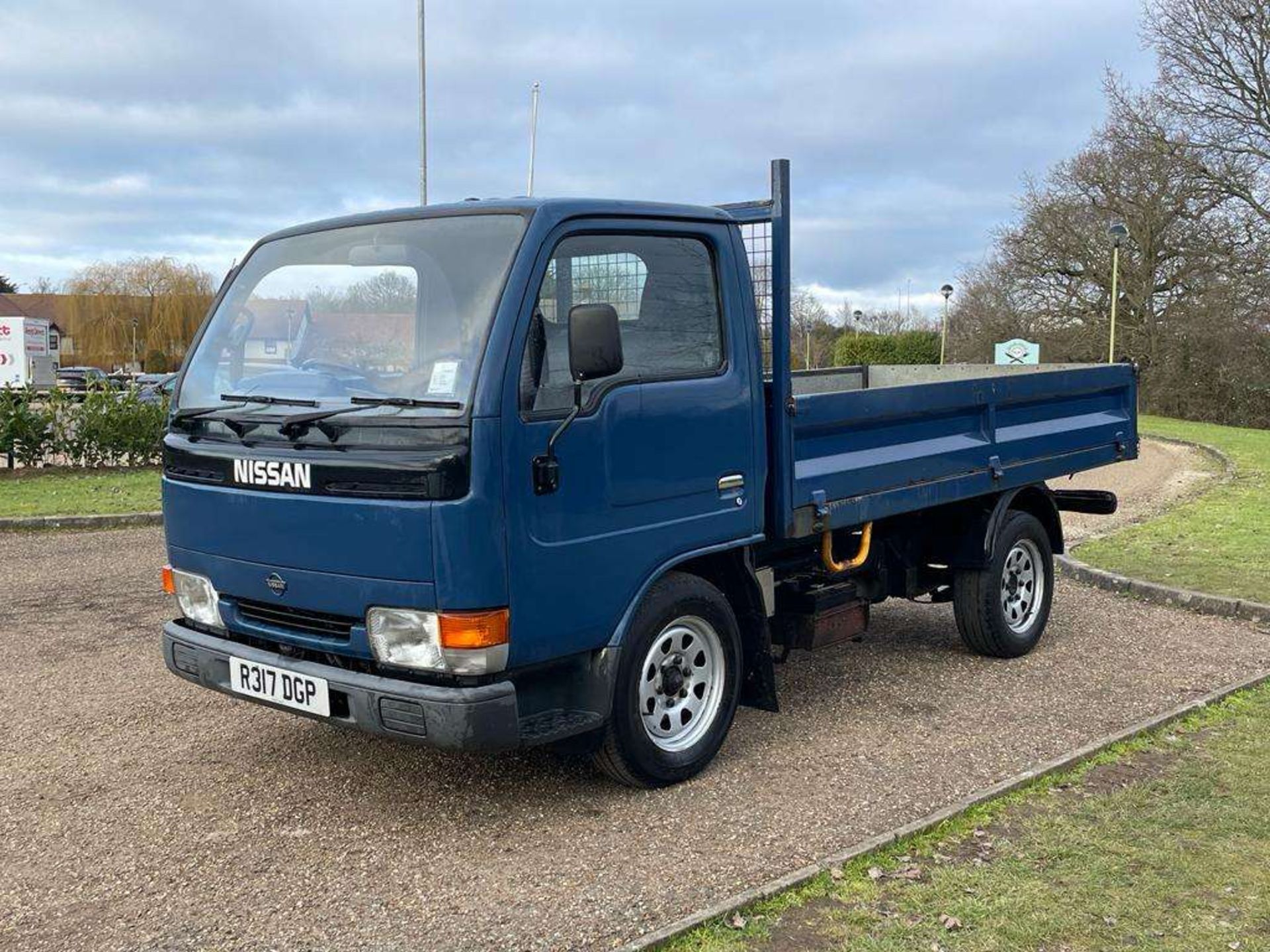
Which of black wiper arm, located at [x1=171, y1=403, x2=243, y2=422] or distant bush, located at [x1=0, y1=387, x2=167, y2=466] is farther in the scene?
distant bush, located at [x1=0, y1=387, x2=167, y2=466]

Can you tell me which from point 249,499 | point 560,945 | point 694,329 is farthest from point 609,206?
point 560,945

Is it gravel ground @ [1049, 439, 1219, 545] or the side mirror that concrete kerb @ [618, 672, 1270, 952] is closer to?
the side mirror

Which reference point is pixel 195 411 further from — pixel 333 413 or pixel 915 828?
pixel 915 828

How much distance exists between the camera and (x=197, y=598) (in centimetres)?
476

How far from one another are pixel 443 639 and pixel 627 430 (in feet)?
3.56

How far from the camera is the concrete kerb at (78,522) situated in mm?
11945

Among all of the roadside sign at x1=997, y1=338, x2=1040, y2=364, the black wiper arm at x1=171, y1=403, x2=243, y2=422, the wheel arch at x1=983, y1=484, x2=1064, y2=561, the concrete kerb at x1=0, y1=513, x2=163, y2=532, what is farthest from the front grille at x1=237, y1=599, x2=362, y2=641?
the roadside sign at x1=997, y1=338, x2=1040, y2=364

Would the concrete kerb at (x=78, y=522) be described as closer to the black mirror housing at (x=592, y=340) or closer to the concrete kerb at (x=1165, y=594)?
the concrete kerb at (x=1165, y=594)

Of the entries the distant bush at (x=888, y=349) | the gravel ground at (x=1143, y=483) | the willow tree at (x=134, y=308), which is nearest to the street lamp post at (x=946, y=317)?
the distant bush at (x=888, y=349)

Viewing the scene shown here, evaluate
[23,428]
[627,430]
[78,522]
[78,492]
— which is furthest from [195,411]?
[23,428]

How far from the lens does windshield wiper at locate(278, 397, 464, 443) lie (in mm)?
4109

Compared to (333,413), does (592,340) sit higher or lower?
higher

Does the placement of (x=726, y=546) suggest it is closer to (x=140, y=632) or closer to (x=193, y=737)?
(x=193, y=737)

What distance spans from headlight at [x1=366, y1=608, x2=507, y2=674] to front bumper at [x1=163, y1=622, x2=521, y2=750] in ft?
0.26
